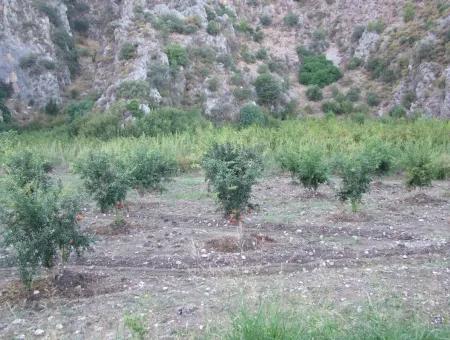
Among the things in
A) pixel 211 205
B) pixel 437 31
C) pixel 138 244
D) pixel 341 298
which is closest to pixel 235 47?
pixel 437 31

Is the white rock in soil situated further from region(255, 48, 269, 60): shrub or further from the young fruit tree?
region(255, 48, 269, 60): shrub

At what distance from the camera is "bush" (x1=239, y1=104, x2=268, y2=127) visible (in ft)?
109

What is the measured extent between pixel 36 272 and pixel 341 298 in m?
3.34

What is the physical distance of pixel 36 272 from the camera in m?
6.10

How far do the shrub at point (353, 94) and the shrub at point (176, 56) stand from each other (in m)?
10.9

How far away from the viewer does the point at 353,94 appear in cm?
3647

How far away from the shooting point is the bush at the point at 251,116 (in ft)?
109

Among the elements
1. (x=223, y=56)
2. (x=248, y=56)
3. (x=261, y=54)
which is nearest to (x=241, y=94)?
(x=223, y=56)

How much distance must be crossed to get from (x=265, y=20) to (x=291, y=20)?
2.09m

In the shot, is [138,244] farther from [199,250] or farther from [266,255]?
[266,255]

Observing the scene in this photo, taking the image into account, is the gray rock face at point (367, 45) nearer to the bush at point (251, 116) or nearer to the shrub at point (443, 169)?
the bush at point (251, 116)

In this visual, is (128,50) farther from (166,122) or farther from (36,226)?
(36,226)

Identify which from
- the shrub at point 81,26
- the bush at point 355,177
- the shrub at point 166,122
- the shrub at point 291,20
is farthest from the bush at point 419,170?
the shrub at point 81,26

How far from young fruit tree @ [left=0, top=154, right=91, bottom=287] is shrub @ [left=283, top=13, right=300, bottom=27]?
40109 mm
